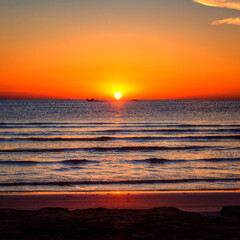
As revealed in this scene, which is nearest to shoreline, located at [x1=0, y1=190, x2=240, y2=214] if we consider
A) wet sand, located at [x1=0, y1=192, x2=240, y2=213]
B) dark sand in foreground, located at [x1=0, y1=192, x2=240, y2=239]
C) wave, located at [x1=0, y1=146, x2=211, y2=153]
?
wet sand, located at [x1=0, y1=192, x2=240, y2=213]

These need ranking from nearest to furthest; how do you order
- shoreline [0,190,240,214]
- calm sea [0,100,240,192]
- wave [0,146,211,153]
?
shoreline [0,190,240,214] < calm sea [0,100,240,192] < wave [0,146,211,153]

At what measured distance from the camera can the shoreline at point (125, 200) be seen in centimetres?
947

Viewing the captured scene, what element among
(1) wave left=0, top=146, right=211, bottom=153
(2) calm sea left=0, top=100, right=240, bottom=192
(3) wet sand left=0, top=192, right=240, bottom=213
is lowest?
(3) wet sand left=0, top=192, right=240, bottom=213

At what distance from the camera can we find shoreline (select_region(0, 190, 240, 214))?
9469 mm

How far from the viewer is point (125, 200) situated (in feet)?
33.3

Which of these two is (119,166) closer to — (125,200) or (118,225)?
(125,200)

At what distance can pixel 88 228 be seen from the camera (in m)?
3.80

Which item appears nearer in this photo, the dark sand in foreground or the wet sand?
the dark sand in foreground

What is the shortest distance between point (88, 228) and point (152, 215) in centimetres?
102

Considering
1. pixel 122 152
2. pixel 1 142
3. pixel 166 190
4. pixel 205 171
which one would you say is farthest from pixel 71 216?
pixel 1 142

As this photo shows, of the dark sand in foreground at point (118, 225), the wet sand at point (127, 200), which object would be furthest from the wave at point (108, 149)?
the dark sand in foreground at point (118, 225)

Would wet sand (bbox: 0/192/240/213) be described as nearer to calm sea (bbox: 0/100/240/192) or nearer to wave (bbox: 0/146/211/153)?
calm sea (bbox: 0/100/240/192)

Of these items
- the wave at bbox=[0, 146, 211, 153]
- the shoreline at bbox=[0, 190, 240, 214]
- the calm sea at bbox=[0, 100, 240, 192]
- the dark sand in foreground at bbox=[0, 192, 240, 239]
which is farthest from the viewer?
the wave at bbox=[0, 146, 211, 153]

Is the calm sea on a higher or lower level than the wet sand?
higher
